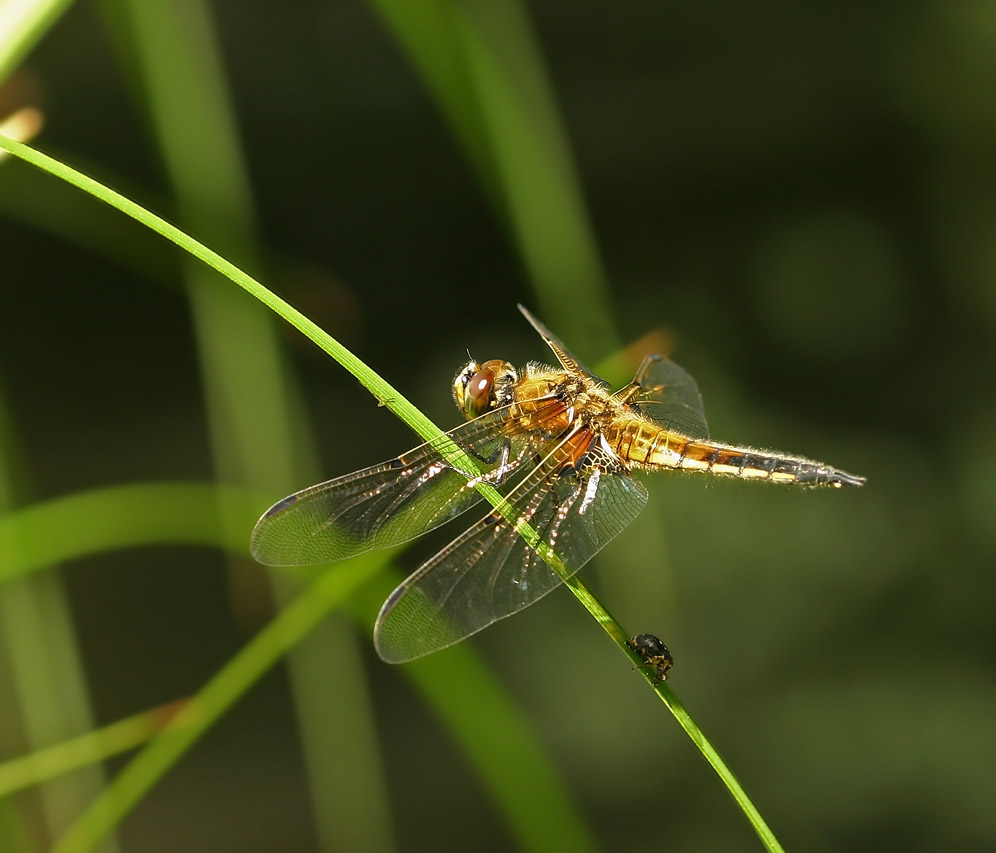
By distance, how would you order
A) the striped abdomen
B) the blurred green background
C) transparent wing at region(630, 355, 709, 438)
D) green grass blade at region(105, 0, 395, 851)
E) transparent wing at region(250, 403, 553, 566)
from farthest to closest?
the blurred green background
transparent wing at region(630, 355, 709, 438)
the striped abdomen
green grass blade at region(105, 0, 395, 851)
transparent wing at region(250, 403, 553, 566)

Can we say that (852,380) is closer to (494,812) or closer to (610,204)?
(610,204)

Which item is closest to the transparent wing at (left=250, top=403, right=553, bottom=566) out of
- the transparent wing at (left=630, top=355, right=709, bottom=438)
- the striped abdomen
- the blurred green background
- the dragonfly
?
the dragonfly

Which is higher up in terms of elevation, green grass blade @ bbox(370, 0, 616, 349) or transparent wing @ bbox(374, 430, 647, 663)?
green grass blade @ bbox(370, 0, 616, 349)

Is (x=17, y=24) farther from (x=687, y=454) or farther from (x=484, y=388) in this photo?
(x=687, y=454)

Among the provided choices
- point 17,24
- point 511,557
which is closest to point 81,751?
point 511,557

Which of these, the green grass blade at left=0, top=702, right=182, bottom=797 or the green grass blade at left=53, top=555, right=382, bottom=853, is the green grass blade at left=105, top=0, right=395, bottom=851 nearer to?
the green grass blade at left=53, top=555, right=382, bottom=853

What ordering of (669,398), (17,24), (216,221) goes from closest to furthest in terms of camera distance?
1. (17,24)
2. (216,221)
3. (669,398)
